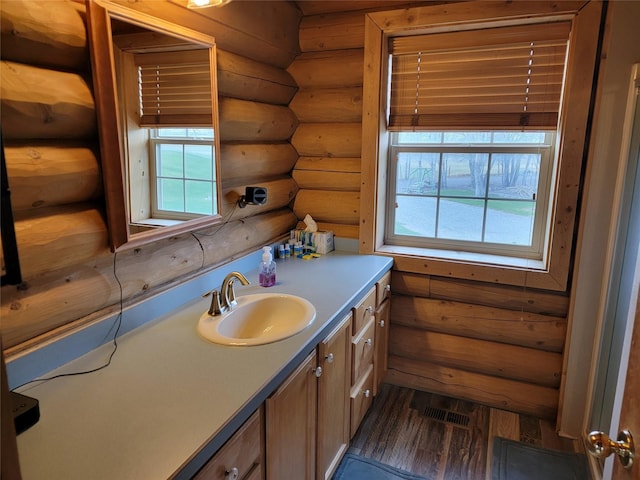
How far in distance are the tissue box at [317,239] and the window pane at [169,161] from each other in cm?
102

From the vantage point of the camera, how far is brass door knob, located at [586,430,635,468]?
0.86 metres

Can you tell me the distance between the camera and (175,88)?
1825 millimetres

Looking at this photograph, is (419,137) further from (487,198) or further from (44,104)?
(44,104)

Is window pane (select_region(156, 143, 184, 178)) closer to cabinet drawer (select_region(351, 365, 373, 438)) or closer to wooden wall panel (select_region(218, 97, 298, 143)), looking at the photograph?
wooden wall panel (select_region(218, 97, 298, 143))

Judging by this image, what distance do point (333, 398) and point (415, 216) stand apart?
4.36 feet

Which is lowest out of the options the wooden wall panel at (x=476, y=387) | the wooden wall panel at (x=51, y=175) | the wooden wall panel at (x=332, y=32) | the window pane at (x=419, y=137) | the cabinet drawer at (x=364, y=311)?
the wooden wall panel at (x=476, y=387)

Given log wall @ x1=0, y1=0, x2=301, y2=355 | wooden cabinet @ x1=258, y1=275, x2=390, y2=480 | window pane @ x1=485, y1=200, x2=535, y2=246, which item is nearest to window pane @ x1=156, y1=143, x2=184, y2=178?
log wall @ x1=0, y1=0, x2=301, y2=355

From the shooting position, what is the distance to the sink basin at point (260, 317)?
1.71 m

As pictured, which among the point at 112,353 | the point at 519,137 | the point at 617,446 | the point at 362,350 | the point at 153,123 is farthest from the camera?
the point at 519,137

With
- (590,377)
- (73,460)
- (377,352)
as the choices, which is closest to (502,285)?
(590,377)

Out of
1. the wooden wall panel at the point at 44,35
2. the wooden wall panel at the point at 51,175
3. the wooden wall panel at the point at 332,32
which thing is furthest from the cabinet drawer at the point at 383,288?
the wooden wall panel at the point at 44,35

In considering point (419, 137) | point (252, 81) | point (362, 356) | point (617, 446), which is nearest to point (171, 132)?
point (252, 81)

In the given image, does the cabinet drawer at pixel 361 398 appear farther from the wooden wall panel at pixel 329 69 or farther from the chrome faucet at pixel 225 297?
the wooden wall panel at pixel 329 69

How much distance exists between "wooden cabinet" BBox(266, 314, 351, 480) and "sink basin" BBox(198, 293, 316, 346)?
0.17 meters
